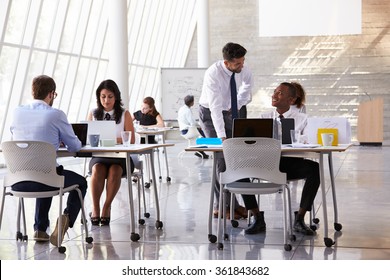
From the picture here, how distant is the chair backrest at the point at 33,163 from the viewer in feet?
16.7

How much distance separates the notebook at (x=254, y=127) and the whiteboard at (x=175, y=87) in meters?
11.8

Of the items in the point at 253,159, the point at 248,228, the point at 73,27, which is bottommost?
the point at 248,228

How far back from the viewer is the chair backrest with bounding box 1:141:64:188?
16.7 ft

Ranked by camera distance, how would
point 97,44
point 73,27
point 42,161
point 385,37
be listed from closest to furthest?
1. point 42,161
2. point 73,27
3. point 97,44
4. point 385,37

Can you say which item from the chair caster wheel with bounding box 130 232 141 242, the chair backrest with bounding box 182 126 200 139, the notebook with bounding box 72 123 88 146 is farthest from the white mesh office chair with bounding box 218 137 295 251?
the chair backrest with bounding box 182 126 200 139

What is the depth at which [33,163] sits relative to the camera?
514cm

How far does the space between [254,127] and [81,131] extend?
5.16 feet

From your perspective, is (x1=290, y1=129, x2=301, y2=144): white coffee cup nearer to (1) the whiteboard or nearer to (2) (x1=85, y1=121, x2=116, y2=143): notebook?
(2) (x1=85, y1=121, x2=116, y2=143): notebook

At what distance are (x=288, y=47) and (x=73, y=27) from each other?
28.0 ft

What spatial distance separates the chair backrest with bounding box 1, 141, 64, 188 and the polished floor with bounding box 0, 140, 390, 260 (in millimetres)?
578

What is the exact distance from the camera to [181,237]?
18.8ft
